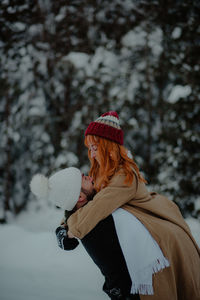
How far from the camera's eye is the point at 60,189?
1.68 metres

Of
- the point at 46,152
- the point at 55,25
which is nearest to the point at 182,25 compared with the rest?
the point at 55,25

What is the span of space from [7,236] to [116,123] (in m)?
2.93

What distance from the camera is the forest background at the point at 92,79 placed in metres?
5.92

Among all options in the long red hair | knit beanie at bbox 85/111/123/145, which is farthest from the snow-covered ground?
knit beanie at bbox 85/111/123/145

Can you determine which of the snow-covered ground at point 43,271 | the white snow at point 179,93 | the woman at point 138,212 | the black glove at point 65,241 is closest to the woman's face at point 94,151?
the woman at point 138,212

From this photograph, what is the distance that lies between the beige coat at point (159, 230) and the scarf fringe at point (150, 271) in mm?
30

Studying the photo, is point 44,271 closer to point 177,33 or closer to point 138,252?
point 138,252

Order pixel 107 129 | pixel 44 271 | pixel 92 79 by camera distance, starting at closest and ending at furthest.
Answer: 1. pixel 107 129
2. pixel 44 271
3. pixel 92 79

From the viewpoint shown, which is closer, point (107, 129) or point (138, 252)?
point (138, 252)

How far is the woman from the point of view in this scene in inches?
60.9

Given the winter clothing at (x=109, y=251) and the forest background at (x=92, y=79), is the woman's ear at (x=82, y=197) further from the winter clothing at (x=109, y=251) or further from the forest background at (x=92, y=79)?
the forest background at (x=92, y=79)

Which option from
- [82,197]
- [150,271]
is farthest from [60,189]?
[150,271]

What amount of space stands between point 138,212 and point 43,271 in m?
1.88

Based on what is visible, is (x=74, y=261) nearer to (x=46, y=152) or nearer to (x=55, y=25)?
(x=46, y=152)
